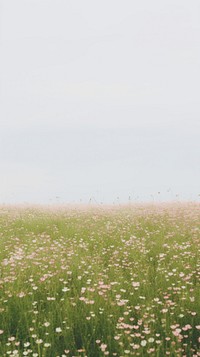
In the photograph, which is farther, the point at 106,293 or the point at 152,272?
the point at 152,272

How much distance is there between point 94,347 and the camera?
464cm

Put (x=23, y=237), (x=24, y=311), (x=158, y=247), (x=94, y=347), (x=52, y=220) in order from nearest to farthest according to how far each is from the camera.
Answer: (x=94, y=347) < (x=24, y=311) < (x=158, y=247) < (x=23, y=237) < (x=52, y=220)

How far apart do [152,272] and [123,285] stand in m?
0.98

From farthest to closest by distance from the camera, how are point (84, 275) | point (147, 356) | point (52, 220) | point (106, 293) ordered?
point (52, 220) < point (84, 275) < point (106, 293) < point (147, 356)

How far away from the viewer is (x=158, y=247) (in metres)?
9.04

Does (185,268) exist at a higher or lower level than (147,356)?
higher

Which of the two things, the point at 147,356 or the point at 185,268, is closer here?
the point at 147,356

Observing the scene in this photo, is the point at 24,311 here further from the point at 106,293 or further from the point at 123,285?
the point at 123,285

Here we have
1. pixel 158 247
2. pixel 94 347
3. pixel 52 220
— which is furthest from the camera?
pixel 52 220

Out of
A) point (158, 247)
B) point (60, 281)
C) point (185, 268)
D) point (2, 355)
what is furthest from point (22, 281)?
point (158, 247)

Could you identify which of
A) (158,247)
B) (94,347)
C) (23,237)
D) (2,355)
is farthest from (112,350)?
(23,237)

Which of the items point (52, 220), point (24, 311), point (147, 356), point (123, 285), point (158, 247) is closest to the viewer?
point (147, 356)

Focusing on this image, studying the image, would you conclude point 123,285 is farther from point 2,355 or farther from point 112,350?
point 2,355

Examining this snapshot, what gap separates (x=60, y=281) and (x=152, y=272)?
1.66 m
